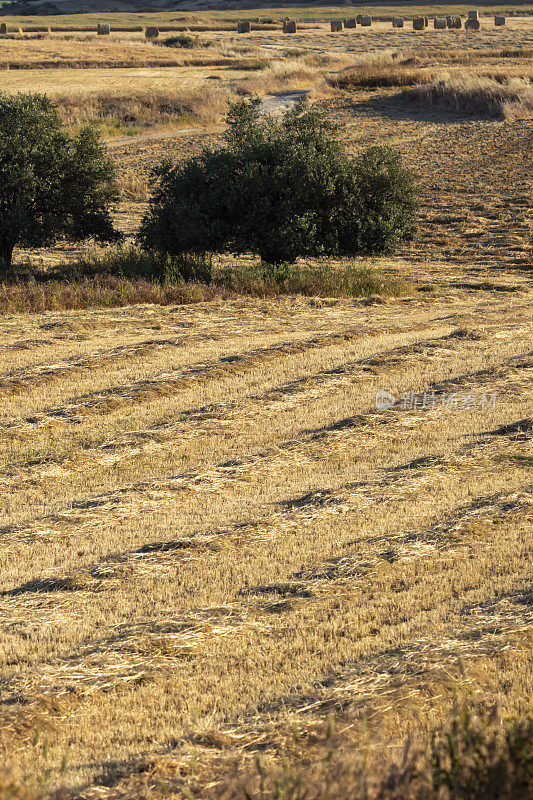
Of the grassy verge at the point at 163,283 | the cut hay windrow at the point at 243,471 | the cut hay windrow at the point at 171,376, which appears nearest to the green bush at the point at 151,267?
the grassy verge at the point at 163,283

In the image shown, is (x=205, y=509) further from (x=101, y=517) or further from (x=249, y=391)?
(x=249, y=391)

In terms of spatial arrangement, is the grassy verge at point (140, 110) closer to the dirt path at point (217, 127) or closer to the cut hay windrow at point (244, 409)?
the dirt path at point (217, 127)

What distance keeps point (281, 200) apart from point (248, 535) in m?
16.4

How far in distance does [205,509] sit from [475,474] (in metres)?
3.36

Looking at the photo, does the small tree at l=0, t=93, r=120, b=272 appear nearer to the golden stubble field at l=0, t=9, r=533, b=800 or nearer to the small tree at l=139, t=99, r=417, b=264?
the small tree at l=139, t=99, r=417, b=264

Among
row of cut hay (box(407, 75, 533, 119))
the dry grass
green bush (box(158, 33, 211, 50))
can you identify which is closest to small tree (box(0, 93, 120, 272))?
row of cut hay (box(407, 75, 533, 119))

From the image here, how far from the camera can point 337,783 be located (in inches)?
152

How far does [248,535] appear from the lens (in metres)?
8.94

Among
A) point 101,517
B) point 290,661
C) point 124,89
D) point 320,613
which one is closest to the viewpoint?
point 290,661

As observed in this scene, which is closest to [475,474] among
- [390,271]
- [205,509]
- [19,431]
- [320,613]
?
[205,509]

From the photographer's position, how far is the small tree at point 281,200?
2380 centimetres

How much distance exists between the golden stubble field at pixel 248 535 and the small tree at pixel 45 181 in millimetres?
5154

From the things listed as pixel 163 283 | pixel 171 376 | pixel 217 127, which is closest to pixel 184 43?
pixel 217 127

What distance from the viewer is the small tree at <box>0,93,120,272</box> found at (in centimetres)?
2359
